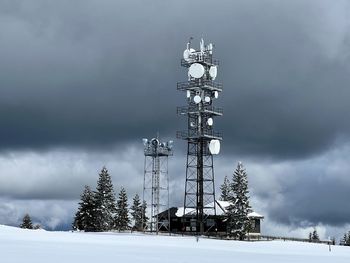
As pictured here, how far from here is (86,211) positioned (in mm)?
99438

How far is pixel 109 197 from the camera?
337ft

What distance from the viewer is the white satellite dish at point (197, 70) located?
96875 mm

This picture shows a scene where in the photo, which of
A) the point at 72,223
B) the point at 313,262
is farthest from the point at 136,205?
the point at 313,262

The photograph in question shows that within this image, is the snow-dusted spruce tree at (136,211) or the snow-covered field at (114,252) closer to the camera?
the snow-covered field at (114,252)

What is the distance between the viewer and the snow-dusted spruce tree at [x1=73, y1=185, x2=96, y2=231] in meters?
98.8

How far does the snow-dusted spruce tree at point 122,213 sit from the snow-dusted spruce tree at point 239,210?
28.3 metres

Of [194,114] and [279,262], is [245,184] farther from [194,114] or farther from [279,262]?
[279,262]

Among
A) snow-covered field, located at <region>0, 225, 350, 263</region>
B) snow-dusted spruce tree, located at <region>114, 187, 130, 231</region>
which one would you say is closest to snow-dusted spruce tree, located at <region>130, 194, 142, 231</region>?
snow-dusted spruce tree, located at <region>114, 187, 130, 231</region>

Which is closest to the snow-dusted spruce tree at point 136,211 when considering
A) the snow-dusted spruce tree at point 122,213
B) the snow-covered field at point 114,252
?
the snow-dusted spruce tree at point 122,213

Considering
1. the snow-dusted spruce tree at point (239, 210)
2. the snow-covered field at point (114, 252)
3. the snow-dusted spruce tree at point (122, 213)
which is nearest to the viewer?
the snow-covered field at point (114, 252)

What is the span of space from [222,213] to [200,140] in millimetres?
13693

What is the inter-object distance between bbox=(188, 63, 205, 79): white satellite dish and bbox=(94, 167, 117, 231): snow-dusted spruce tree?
22.7 meters

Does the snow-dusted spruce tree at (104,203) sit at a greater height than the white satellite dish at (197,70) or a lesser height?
lesser

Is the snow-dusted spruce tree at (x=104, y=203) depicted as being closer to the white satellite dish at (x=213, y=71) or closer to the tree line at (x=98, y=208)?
the tree line at (x=98, y=208)
